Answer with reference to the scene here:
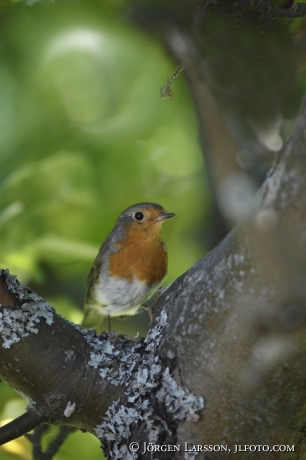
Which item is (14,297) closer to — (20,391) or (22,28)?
(20,391)

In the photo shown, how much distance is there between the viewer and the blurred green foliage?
6.26 feet

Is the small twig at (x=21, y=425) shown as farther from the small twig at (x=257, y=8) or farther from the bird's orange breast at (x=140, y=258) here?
the small twig at (x=257, y=8)

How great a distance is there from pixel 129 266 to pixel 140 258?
0.10 m

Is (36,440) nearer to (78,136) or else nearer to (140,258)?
(140,258)

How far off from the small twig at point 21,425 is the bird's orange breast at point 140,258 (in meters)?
1.34

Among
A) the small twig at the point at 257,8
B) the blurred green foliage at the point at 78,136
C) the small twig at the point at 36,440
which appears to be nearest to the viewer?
the small twig at the point at 257,8

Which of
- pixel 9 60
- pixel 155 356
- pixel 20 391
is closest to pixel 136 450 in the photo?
pixel 155 356

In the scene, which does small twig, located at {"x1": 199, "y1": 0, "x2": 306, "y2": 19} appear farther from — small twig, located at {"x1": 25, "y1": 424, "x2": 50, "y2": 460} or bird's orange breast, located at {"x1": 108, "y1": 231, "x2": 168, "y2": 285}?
small twig, located at {"x1": 25, "y1": 424, "x2": 50, "y2": 460}

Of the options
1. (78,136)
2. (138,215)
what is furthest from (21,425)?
(138,215)

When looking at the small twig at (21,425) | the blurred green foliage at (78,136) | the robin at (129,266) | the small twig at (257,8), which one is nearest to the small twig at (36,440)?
the blurred green foliage at (78,136)

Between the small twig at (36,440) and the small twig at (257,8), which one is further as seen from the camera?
the small twig at (36,440)

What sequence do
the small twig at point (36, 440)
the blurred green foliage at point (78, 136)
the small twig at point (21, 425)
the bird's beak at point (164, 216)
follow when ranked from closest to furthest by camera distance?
the blurred green foliage at point (78, 136) → the small twig at point (21, 425) → the small twig at point (36, 440) → the bird's beak at point (164, 216)

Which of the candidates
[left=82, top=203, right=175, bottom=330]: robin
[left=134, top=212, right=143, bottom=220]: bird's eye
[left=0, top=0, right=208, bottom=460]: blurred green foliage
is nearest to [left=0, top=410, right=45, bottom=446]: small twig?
[left=0, top=0, right=208, bottom=460]: blurred green foliage

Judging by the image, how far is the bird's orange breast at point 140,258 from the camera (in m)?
3.27
